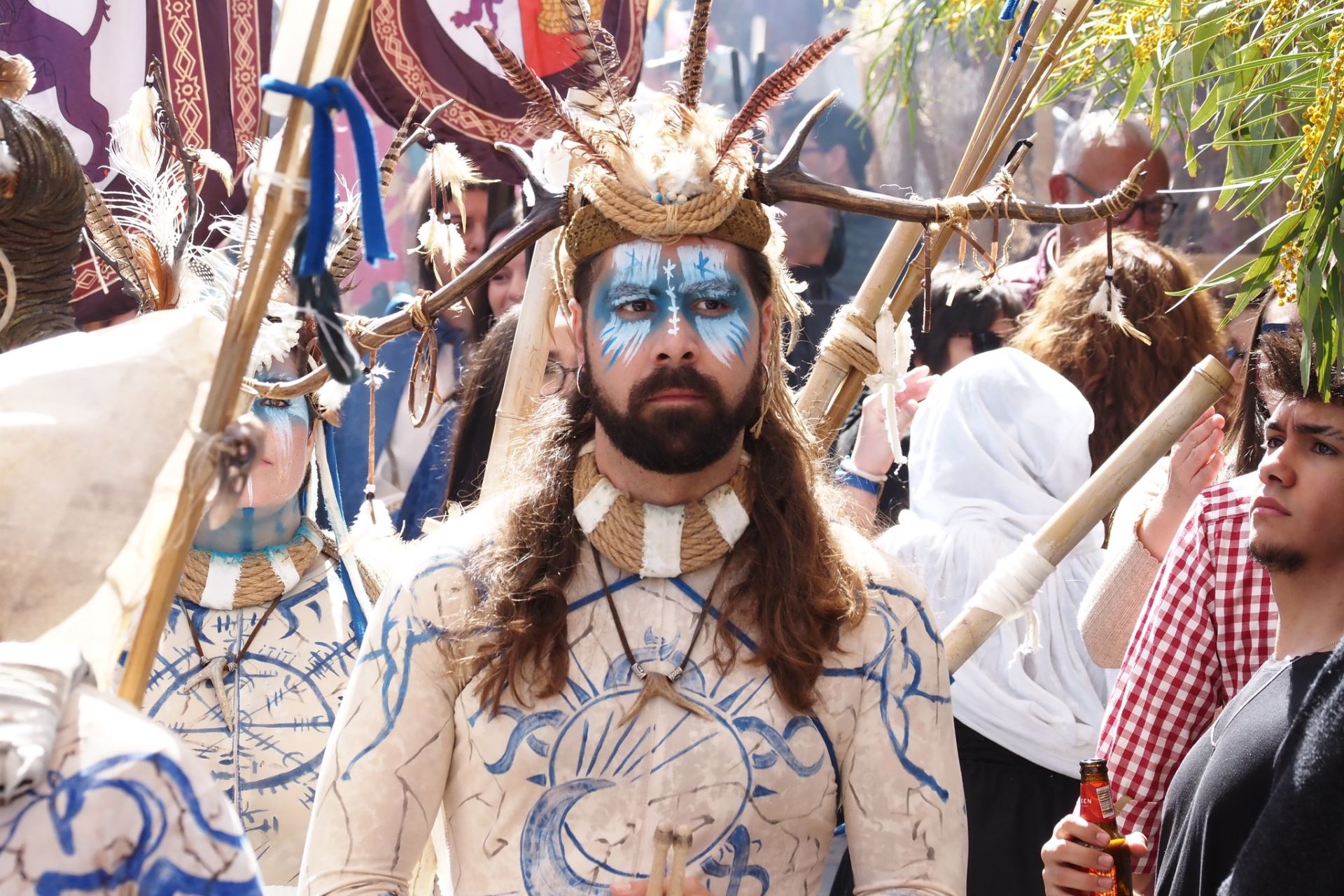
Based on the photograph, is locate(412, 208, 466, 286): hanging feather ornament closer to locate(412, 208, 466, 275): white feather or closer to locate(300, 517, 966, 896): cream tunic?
locate(412, 208, 466, 275): white feather

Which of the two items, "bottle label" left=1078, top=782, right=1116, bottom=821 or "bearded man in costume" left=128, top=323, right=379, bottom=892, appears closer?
"bottle label" left=1078, top=782, right=1116, bottom=821

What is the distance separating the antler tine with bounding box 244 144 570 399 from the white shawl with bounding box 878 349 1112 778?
1309 mm

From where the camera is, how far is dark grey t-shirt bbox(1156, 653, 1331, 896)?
2.17 meters

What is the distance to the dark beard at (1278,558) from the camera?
7.61ft

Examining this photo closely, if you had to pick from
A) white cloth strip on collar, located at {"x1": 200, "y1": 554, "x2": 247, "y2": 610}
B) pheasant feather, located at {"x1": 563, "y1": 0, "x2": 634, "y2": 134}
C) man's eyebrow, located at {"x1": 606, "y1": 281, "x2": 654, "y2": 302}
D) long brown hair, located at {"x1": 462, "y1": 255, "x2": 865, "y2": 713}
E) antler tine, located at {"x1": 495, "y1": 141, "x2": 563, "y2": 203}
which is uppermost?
pheasant feather, located at {"x1": 563, "y1": 0, "x2": 634, "y2": 134}

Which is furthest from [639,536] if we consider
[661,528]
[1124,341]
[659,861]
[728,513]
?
[1124,341]

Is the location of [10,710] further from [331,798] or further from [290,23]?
[331,798]

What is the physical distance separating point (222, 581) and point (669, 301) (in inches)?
51.8

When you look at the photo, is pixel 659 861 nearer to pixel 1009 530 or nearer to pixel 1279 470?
pixel 1279 470

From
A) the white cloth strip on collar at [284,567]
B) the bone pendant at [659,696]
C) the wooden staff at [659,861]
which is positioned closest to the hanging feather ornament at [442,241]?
the white cloth strip on collar at [284,567]

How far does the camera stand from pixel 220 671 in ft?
10.0

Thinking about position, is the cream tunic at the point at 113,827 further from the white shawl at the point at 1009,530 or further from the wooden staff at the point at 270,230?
the white shawl at the point at 1009,530

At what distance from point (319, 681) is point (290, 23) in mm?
1889

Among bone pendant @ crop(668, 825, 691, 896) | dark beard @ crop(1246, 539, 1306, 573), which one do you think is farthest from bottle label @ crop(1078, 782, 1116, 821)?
bone pendant @ crop(668, 825, 691, 896)
